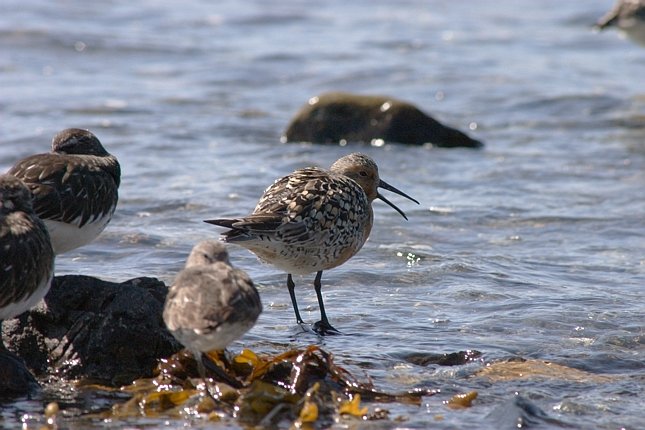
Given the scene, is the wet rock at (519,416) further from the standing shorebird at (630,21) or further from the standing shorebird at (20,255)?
the standing shorebird at (630,21)

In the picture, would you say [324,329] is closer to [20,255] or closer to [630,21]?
[20,255]

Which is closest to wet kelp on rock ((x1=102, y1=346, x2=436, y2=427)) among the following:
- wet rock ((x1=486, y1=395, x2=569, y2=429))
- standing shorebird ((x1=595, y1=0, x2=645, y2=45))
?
wet rock ((x1=486, y1=395, x2=569, y2=429))

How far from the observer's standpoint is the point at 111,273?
820 centimetres

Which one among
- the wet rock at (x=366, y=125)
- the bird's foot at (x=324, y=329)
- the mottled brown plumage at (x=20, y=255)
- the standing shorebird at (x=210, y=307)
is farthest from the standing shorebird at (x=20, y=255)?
the wet rock at (x=366, y=125)

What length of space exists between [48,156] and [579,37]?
14.4 metres

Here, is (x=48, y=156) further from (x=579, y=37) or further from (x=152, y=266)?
(x=579, y=37)

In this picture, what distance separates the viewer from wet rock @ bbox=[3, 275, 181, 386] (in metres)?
6.03

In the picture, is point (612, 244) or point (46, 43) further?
point (46, 43)

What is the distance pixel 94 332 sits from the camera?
606cm

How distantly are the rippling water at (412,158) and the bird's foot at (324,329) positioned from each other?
0.11 metres

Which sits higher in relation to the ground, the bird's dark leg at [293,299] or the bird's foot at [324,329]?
the bird's dark leg at [293,299]

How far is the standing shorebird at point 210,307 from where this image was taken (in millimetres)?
5266

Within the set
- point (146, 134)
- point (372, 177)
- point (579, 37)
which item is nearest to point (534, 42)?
point (579, 37)

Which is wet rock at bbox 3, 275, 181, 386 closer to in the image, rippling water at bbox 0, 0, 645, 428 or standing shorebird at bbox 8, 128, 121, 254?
standing shorebird at bbox 8, 128, 121, 254
